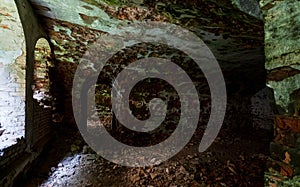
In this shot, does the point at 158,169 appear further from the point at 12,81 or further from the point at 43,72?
the point at 43,72

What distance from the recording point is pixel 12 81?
2562 millimetres

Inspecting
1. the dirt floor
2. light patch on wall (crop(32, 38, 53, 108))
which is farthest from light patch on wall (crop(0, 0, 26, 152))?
light patch on wall (crop(32, 38, 53, 108))

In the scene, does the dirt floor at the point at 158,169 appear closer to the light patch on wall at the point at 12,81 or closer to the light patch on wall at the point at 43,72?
the light patch on wall at the point at 12,81

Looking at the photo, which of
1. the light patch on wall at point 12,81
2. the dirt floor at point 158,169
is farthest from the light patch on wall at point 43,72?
the light patch on wall at point 12,81

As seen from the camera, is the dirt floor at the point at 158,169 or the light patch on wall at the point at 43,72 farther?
the light patch on wall at the point at 43,72

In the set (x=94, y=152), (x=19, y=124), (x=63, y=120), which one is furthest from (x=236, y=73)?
(x=19, y=124)

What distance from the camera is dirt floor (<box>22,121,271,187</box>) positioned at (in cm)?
250

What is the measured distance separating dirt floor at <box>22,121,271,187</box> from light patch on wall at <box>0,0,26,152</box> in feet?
2.07

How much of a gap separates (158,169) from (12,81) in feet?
6.66

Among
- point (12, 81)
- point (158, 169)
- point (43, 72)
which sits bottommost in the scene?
point (158, 169)

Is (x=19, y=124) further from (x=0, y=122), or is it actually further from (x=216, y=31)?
(x=216, y=31)

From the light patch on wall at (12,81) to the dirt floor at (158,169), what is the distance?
63 cm

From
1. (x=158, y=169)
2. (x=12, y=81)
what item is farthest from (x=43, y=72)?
(x=158, y=169)

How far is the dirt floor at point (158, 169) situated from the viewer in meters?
2.50
